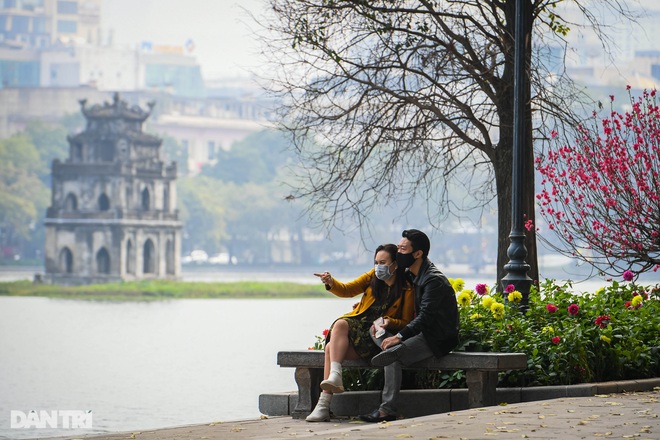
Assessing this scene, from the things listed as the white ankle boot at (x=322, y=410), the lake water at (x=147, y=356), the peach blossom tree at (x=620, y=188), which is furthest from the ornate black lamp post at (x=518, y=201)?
the lake water at (x=147, y=356)

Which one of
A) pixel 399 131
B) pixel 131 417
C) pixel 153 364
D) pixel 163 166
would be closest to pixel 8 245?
pixel 163 166

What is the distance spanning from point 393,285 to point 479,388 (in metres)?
0.98

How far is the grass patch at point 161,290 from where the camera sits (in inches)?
3282

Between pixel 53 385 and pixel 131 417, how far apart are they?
423 inches

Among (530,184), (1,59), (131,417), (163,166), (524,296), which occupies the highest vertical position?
(1,59)

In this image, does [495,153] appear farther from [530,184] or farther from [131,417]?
[131,417]

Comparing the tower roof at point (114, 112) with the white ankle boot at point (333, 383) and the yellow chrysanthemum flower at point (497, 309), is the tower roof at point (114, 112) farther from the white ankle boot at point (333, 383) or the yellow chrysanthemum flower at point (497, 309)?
the white ankle boot at point (333, 383)

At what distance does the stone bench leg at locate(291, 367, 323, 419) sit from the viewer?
10141 mm

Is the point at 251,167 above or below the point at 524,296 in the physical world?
above

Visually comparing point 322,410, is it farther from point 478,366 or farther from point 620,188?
point 620,188

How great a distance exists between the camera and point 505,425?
8031 mm

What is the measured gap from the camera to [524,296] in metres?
11.8

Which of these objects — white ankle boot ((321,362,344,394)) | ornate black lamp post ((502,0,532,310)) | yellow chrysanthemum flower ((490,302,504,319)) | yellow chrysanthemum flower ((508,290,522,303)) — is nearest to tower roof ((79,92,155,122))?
ornate black lamp post ((502,0,532,310))

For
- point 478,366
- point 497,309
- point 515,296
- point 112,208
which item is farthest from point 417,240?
point 112,208
